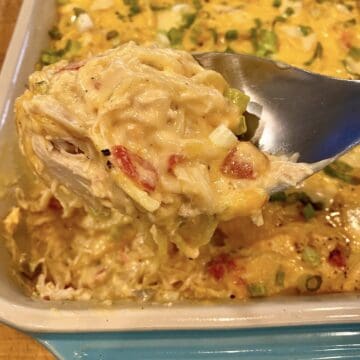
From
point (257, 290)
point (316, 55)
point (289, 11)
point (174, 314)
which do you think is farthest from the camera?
point (289, 11)

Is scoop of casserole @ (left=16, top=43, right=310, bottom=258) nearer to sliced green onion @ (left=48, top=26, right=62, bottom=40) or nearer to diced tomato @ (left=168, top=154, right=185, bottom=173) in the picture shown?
diced tomato @ (left=168, top=154, right=185, bottom=173)

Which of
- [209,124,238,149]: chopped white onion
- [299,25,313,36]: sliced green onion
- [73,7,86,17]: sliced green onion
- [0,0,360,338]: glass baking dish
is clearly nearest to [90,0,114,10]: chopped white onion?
[73,7,86,17]: sliced green onion

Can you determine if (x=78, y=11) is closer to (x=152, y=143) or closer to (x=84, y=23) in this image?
(x=84, y=23)

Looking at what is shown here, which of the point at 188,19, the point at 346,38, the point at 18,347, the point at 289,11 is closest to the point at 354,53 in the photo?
the point at 346,38

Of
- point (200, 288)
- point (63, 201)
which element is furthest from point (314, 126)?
point (63, 201)

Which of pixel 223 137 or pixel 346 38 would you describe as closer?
pixel 223 137

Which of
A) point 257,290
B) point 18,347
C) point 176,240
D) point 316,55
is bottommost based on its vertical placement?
point 18,347

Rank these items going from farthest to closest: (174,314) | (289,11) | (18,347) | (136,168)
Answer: (289,11) → (18,347) → (174,314) → (136,168)

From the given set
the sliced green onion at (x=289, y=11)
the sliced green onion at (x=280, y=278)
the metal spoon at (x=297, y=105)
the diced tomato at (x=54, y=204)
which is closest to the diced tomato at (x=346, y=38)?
the sliced green onion at (x=289, y=11)

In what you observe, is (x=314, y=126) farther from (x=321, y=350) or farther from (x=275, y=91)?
(x=321, y=350)
